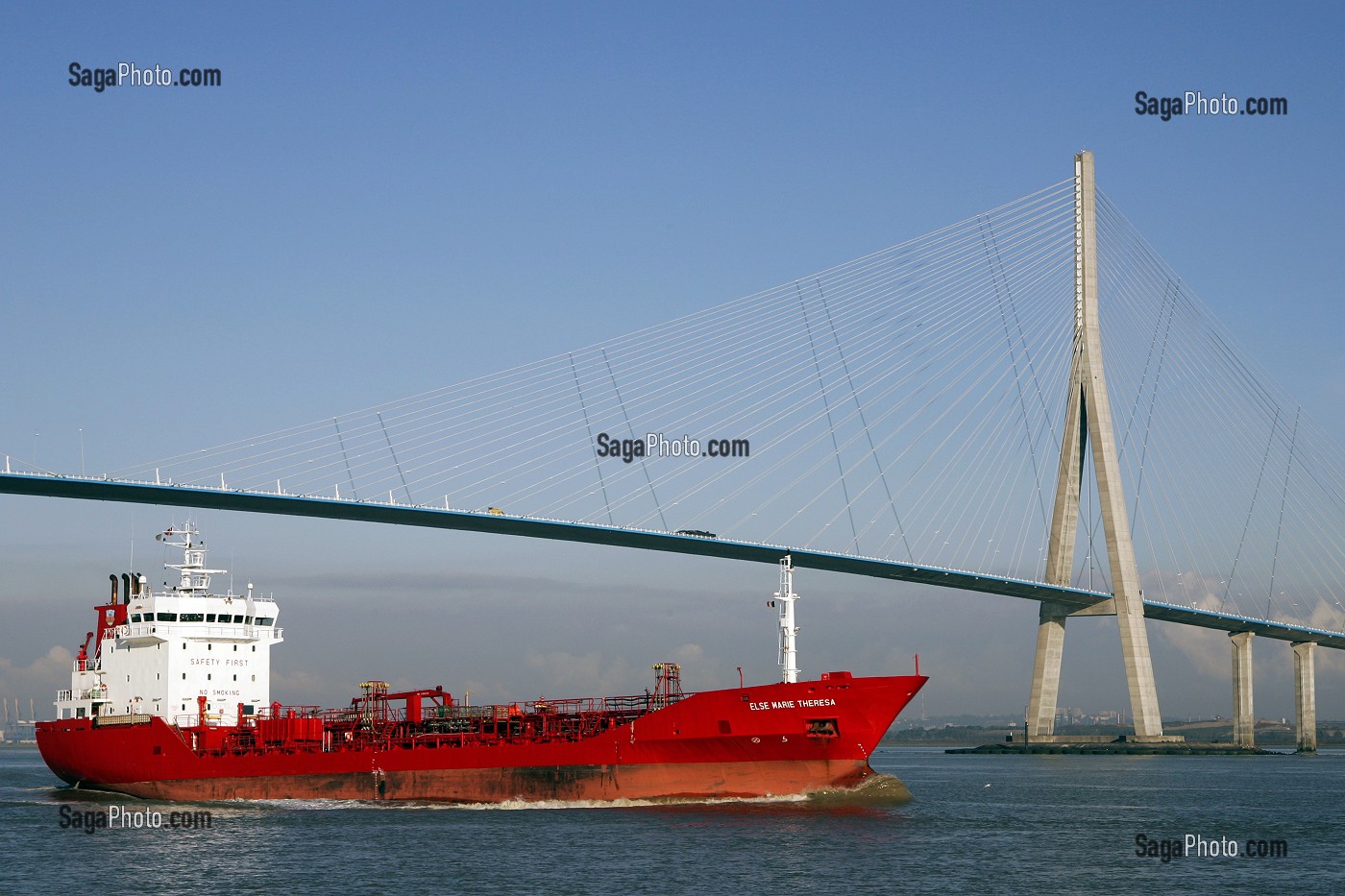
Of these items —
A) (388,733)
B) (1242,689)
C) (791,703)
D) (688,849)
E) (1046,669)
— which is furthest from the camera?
(1242,689)

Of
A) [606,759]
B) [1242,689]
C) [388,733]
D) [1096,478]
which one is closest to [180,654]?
[388,733]

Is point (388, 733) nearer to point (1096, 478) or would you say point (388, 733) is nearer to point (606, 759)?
point (606, 759)

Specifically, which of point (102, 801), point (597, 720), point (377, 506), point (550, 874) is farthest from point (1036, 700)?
point (550, 874)

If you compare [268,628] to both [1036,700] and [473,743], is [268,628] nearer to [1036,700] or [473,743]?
[473,743]

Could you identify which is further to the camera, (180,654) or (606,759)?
(180,654)

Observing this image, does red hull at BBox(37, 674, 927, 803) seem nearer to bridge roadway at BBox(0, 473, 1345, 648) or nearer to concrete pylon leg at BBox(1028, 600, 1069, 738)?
Result: bridge roadway at BBox(0, 473, 1345, 648)

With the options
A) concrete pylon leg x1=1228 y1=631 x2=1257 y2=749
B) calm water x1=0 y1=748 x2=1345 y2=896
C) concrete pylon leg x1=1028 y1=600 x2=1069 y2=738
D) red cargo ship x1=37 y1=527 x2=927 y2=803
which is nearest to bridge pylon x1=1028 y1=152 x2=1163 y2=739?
concrete pylon leg x1=1028 y1=600 x2=1069 y2=738
